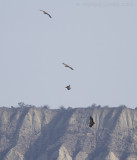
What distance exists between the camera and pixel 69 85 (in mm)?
65812

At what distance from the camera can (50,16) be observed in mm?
61312

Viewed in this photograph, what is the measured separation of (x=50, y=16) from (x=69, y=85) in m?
7.12

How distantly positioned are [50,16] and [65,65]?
3.96 m

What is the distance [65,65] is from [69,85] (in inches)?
167

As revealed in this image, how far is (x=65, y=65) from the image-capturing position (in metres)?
61.9

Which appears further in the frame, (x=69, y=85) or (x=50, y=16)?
(x=69, y=85)
